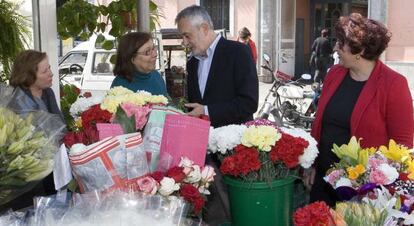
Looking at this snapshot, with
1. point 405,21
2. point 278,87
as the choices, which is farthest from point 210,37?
point 405,21

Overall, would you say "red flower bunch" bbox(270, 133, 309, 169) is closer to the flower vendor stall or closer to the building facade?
the flower vendor stall

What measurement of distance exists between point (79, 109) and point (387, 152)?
119 centimetres

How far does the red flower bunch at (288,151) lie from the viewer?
71.2 inches

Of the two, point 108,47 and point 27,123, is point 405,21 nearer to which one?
point 108,47

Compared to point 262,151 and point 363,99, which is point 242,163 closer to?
point 262,151

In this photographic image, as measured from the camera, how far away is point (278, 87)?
8000 millimetres

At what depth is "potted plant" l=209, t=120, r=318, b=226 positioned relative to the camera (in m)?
1.82

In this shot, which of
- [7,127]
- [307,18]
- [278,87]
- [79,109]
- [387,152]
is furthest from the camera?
[307,18]

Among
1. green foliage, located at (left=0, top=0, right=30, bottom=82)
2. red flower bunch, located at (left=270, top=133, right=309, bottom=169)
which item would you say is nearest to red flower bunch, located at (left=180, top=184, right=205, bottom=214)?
red flower bunch, located at (left=270, top=133, right=309, bottom=169)

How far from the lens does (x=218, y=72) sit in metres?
2.79

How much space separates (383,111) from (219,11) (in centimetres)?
1419

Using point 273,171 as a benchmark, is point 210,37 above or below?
above

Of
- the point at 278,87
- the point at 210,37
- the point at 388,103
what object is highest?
the point at 210,37

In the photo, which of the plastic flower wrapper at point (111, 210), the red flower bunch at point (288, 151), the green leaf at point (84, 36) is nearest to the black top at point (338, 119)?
the red flower bunch at point (288, 151)
